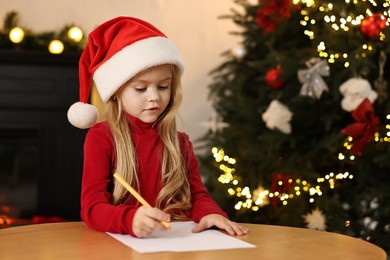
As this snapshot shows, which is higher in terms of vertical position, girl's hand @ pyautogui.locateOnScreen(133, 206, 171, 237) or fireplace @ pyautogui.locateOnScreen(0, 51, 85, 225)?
fireplace @ pyautogui.locateOnScreen(0, 51, 85, 225)

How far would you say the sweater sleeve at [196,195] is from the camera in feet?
4.86

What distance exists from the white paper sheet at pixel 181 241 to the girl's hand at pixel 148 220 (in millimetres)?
14

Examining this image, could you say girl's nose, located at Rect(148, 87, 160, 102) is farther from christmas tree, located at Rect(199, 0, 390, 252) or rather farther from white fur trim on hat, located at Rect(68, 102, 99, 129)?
christmas tree, located at Rect(199, 0, 390, 252)

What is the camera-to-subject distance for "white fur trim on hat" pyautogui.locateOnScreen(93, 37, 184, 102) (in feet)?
4.85

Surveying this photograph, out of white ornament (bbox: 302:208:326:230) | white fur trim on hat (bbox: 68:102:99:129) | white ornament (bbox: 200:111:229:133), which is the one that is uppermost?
white ornament (bbox: 200:111:229:133)

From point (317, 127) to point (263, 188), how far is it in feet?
1.08

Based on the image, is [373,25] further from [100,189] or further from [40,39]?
[40,39]

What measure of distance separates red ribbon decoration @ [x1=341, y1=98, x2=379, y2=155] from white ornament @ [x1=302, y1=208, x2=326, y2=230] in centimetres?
32

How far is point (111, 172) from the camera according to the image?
1502 mm

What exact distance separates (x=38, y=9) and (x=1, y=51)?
376 mm

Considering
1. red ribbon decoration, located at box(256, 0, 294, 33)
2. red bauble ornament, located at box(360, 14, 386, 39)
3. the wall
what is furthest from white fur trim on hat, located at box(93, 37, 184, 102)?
the wall

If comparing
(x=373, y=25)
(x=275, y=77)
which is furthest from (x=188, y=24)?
(x=373, y=25)

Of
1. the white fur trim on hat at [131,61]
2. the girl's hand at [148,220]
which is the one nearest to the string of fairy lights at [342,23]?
the white fur trim on hat at [131,61]

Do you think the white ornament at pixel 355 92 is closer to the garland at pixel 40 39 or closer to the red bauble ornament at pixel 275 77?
the red bauble ornament at pixel 275 77
